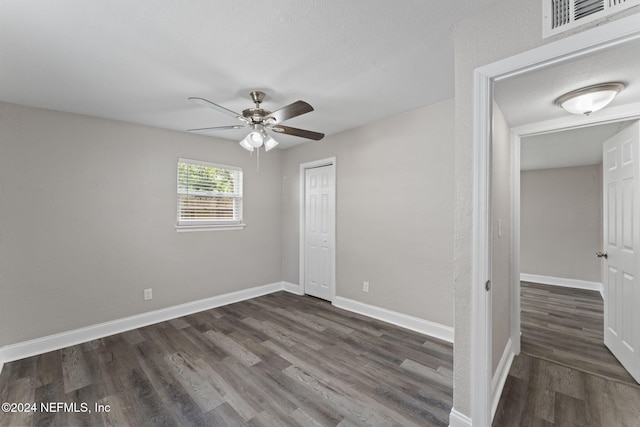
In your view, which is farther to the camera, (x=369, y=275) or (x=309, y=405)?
(x=369, y=275)

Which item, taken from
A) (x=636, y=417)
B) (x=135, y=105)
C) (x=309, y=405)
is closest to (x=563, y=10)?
(x=636, y=417)

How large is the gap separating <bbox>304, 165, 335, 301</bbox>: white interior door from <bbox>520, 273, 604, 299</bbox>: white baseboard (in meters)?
4.32

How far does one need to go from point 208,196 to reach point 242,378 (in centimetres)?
254

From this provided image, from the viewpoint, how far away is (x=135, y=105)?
271 cm

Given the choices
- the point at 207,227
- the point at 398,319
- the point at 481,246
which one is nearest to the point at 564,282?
the point at 398,319

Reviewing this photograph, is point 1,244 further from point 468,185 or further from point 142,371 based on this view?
point 468,185

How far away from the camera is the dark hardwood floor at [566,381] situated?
1.76 m

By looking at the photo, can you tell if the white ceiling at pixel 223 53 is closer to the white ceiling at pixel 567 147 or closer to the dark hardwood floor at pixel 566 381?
the white ceiling at pixel 567 147

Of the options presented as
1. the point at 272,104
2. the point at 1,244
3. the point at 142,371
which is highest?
the point at 272,104

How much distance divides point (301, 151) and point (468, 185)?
126 inches

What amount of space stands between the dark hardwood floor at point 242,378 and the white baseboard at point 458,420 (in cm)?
12

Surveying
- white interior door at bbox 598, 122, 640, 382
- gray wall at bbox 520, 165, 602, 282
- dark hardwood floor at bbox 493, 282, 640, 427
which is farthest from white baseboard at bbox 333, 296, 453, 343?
gray wall at bbox 520, 165, 602, 282

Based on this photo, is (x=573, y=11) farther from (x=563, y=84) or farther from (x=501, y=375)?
(x=501, y=375)

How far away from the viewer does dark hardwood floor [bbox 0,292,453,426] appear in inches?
70.2
